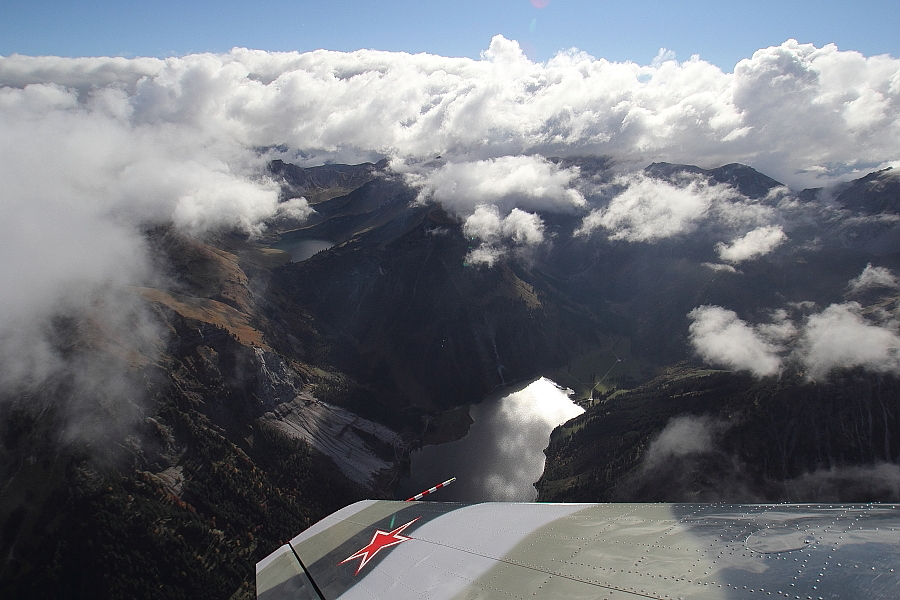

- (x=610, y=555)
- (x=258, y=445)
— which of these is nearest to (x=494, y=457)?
(x=258, y=445)

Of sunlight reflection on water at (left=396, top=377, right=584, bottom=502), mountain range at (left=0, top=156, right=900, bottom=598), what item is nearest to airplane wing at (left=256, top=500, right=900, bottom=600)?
mountain range at (left=0, top=156, right=900, bottom=598)

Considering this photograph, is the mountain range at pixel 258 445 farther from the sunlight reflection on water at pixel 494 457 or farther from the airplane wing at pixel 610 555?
the airplane wing at pixel 610 555

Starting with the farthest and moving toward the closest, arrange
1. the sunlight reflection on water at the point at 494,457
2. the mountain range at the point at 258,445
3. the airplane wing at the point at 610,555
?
the sunlight reflection on water at the point at 494,457, the mountain range at the point at 258,445, the airplane wing at the point at 610,555

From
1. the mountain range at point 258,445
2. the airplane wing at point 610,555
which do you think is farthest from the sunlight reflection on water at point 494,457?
the airplane wing at point 610,555

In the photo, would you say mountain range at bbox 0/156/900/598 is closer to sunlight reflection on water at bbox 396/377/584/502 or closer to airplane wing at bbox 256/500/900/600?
sunlight reflection on water at bbox 396/377/584/502

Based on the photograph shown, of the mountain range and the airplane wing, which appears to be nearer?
the airplane wing

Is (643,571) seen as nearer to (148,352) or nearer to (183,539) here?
(183,539)

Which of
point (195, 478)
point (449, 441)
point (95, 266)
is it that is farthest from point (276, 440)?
point (95, 266)

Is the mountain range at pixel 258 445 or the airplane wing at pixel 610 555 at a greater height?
the airplane wing at pixel 610 555
